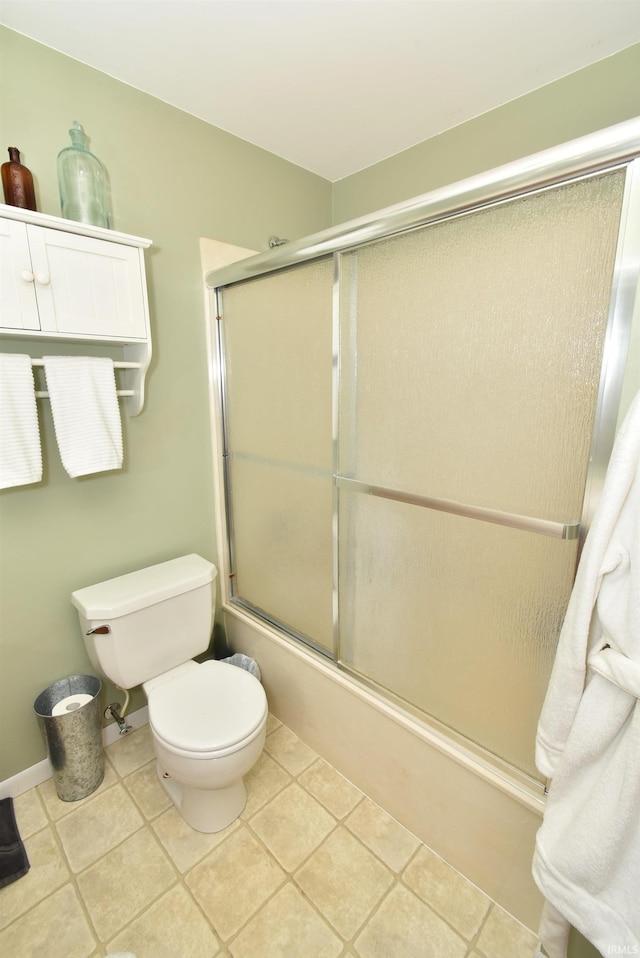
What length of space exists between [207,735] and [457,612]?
2.73 ft

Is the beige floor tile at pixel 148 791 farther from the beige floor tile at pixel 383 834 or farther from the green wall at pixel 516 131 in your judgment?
the green wall at pixel 516 131

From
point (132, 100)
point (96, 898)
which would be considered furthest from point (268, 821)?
point (132, 100)

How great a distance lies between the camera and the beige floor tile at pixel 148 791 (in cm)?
146

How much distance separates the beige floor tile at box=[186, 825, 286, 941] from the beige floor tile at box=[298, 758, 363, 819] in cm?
25

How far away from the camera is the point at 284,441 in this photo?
1.59m

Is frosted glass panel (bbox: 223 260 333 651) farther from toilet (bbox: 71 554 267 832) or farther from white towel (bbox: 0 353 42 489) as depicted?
white towel (bbox: 0 353 42 489)

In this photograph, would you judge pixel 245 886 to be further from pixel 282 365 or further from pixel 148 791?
pixel 282 365

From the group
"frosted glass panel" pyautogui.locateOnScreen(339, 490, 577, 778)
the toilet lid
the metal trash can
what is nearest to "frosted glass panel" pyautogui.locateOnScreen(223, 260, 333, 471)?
"frosted glass panel" pyautogui.locateOnScreen(339, 490, 577, 778)

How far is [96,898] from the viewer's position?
1.21m

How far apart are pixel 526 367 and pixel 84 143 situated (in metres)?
1.49

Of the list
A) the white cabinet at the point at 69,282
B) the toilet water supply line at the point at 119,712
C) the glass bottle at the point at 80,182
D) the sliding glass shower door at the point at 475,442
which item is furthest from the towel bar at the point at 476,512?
the toilet water supply line at the point at 119,712

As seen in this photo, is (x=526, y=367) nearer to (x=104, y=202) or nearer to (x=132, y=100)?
(x=104, y=202)

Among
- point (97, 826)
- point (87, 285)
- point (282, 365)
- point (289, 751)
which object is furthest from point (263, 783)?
point (87, 285)

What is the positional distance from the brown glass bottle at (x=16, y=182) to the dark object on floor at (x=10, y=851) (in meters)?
1.90
